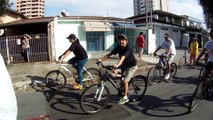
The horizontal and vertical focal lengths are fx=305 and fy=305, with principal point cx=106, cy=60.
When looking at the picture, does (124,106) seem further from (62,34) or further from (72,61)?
(62,34)

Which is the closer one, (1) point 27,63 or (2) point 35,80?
(2) point 35,80

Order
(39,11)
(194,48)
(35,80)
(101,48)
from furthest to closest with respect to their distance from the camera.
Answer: (39,11)
(101,48)
(194,48)
(35,80)

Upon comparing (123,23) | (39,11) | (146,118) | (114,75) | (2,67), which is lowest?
(146,118)

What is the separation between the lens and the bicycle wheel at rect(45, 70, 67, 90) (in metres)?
10.4

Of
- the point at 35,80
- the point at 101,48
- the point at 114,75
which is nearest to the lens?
the point at 114,75

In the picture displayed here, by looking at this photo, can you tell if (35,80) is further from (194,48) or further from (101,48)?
(101,48)

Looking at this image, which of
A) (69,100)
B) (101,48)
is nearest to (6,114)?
(69,100)

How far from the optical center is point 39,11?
57.9 metres

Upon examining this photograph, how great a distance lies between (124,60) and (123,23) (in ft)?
57.8

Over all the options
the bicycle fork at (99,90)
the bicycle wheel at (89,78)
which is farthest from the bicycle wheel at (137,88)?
the bicycle wheel at (89,78)

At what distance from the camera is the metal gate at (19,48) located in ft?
60.7

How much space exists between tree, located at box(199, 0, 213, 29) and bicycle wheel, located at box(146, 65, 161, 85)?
34.9 m

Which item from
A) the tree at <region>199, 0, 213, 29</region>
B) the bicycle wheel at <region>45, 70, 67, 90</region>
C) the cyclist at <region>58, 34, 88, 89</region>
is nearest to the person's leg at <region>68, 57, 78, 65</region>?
the cyclist at <region>58, 34, 88, 89</region>

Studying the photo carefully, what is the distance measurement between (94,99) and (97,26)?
52.0 feet
